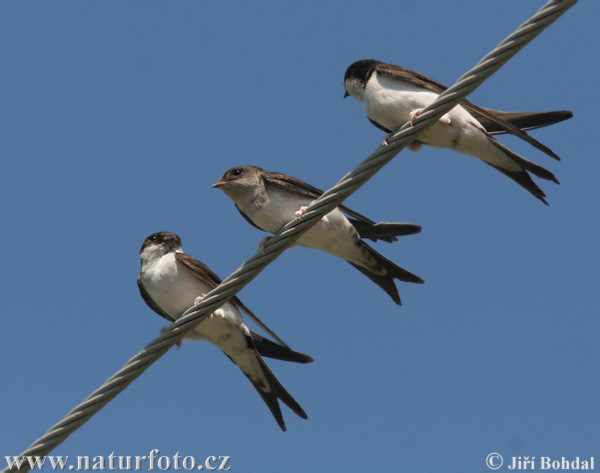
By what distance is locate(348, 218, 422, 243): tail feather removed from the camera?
5834mm

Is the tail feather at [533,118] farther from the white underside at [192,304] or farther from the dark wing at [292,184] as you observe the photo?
the white underside at [192,304]

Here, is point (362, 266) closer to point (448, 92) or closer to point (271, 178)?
point (271, 178)

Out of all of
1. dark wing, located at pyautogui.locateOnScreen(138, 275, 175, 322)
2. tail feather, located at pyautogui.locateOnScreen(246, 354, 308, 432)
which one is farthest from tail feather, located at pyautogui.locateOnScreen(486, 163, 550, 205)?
dark wing, located at pyautogui.locateOnScreen(138, 275, 175, 322)

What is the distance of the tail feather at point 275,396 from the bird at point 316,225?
91 cm

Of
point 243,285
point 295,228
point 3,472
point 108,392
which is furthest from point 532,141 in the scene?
point 3,472

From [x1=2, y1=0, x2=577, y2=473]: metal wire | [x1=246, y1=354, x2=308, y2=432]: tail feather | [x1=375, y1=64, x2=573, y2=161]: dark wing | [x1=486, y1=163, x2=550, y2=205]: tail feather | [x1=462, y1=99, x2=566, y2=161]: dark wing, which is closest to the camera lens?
[x1=2, y1=0, x2=577, y2=473]: metal wire

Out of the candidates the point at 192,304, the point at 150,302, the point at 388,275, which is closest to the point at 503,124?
the point at 388,275

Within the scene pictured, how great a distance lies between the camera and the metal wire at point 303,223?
4.25 m

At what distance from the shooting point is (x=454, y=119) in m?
6.07

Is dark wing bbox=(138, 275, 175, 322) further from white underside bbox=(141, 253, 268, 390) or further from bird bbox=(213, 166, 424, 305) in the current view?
bird bbox=(213, 166, 424, 305)

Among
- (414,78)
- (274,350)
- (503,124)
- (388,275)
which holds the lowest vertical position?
(274,350)

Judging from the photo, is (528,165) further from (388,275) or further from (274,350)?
(274,350)

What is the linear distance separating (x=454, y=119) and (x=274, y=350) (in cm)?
196

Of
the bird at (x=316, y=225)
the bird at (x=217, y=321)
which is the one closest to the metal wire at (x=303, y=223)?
the bird at (x=316, y=225)
